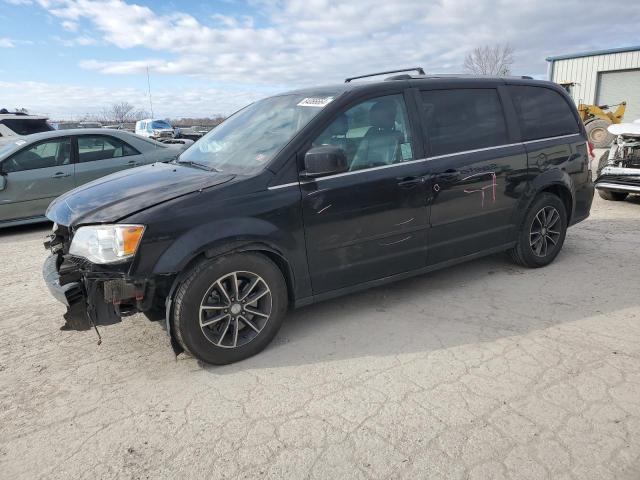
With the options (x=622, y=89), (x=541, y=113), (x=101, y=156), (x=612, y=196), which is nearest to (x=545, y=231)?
(x=541, y=113)

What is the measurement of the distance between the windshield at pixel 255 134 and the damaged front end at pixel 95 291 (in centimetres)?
107

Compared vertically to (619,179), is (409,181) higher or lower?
higher

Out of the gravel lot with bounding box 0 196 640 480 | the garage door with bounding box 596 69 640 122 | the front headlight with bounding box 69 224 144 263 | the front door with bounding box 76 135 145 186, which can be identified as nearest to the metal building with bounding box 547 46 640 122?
the garage door with bounding box 596 69 640 122

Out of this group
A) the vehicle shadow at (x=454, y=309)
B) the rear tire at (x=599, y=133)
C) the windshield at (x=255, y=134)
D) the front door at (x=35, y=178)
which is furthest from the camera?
the rear tire at (x=599, y=133)

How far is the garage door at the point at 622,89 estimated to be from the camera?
2259 centimetres

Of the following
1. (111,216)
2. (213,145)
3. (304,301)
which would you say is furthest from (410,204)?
(111,216)

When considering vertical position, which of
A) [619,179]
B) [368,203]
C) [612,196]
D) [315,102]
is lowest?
[612,196]

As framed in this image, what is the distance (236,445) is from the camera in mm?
2480

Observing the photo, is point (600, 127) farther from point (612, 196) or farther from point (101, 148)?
point (101, 148)

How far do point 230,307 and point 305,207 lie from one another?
859 mm

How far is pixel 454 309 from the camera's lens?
13.3 feet

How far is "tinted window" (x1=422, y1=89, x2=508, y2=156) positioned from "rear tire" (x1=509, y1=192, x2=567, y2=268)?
2.79ft

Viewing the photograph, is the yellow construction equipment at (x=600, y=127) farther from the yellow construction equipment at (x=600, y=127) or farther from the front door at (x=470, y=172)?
the front door at (x=470, y=172)

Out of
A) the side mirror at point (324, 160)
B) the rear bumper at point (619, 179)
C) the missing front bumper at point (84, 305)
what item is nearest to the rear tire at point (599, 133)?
the rear bumper at point (619, 179)
